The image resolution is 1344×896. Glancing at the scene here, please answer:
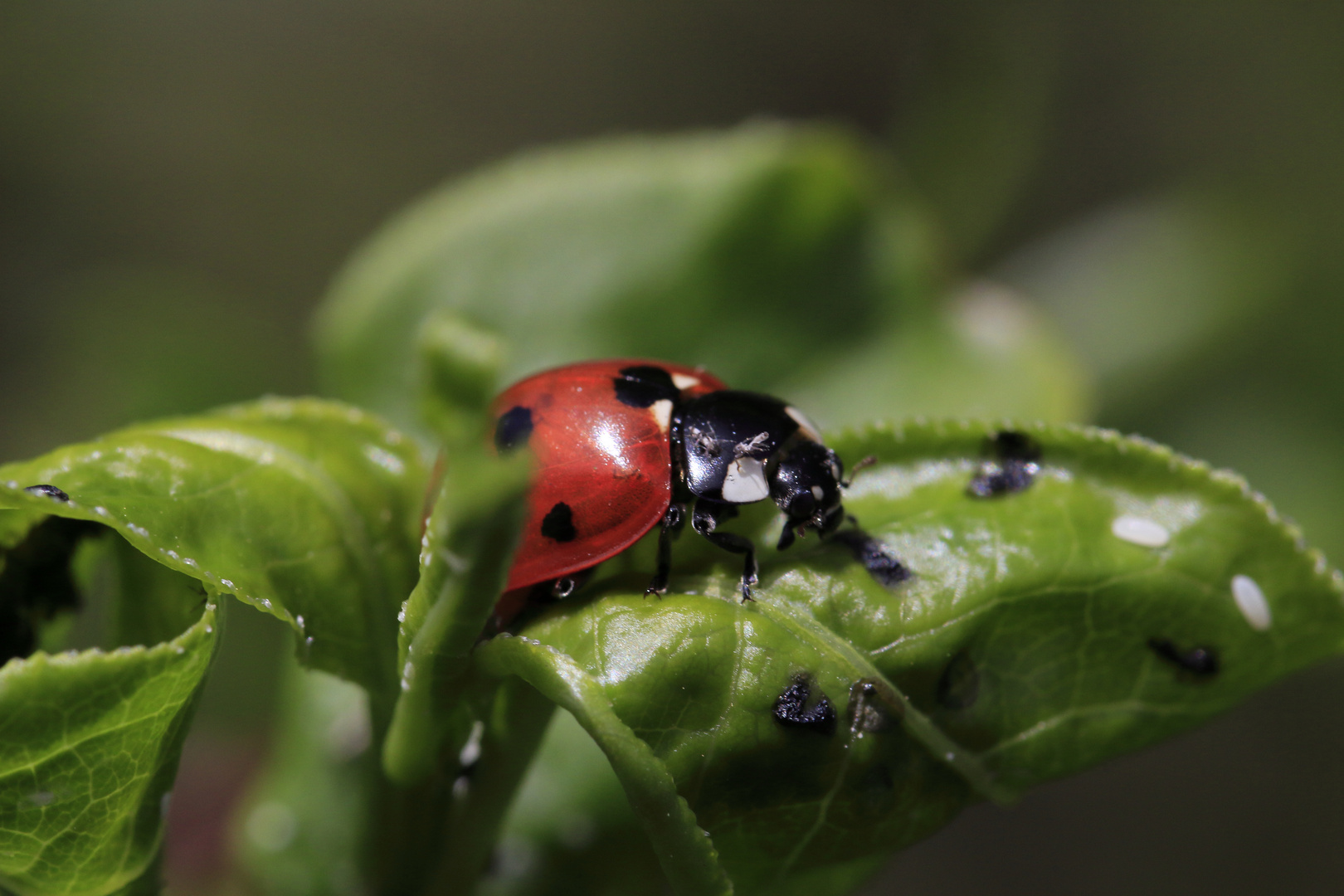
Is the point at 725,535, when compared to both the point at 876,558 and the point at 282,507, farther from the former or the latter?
the point at 282,507

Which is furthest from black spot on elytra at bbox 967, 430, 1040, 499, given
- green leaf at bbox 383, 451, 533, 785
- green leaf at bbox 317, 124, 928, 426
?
green leaf at bbox 317, 124, 928, 426

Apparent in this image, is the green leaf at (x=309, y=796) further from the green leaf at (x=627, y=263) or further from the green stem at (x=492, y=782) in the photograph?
the green leaf at (x=627, y=263)

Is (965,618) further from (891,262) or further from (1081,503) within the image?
(891,262)

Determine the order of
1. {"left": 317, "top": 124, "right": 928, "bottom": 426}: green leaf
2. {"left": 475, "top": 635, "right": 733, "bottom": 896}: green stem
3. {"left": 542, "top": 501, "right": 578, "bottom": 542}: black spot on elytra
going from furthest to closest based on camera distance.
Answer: {"left": 317, "top": 124, "right": 928, "bottom": 426}: green leaf → {"left": 542, "top": 501, "right": 578, "bottom": 542}: black spot on elytra → {"left": 475, "top": 635, "right": 733, "bottom": 896}: green stem

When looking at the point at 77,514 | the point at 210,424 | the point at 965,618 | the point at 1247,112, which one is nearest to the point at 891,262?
the point at 965,618

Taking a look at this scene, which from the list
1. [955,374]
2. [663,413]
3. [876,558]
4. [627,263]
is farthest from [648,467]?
[955,374]

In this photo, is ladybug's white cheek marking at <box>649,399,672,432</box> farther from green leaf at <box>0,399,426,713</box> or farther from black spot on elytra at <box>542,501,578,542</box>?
green leaf at <box>0,399,426,713</box>

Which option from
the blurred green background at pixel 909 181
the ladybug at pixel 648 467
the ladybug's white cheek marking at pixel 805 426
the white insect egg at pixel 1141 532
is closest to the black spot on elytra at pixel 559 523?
the ladybug at pixel 648 467
